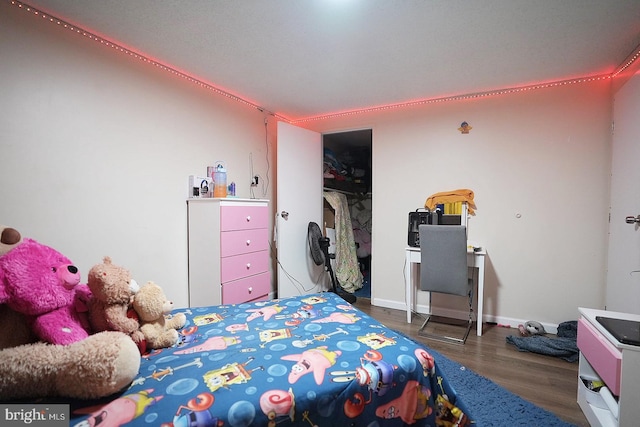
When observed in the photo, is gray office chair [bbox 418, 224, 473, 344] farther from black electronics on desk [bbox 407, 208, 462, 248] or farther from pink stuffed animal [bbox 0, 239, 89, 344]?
pink stuffed animal [bbox 0, 239, 89, 344]

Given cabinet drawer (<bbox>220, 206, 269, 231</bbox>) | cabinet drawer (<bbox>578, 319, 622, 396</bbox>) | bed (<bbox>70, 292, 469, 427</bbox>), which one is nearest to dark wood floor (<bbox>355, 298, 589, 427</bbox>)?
cabinet drawer (<bbox>578, 319, 622, 396</bbox>)

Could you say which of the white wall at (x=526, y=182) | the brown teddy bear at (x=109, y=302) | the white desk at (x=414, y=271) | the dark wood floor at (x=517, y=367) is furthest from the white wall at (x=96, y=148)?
the dark wood floor at (x=517, y=367)

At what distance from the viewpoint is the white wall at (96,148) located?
5.03 ft

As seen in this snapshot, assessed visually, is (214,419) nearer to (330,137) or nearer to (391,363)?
(391,363)

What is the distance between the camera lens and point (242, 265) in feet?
8.10

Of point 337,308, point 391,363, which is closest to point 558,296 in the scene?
point 337,308

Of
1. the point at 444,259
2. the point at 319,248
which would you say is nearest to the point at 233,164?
the point at 319,248

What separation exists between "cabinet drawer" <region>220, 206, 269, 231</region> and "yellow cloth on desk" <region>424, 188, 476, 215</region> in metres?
1.82

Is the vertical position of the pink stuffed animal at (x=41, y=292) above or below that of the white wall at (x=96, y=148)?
below

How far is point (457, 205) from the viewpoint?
2924 mm

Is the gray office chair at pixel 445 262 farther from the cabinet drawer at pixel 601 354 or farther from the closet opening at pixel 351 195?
the closet opening at pixel 351 195

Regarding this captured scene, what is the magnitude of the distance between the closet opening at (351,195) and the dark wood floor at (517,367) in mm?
1434

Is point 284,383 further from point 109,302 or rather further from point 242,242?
point 242,242

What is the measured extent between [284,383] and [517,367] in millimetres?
2039
